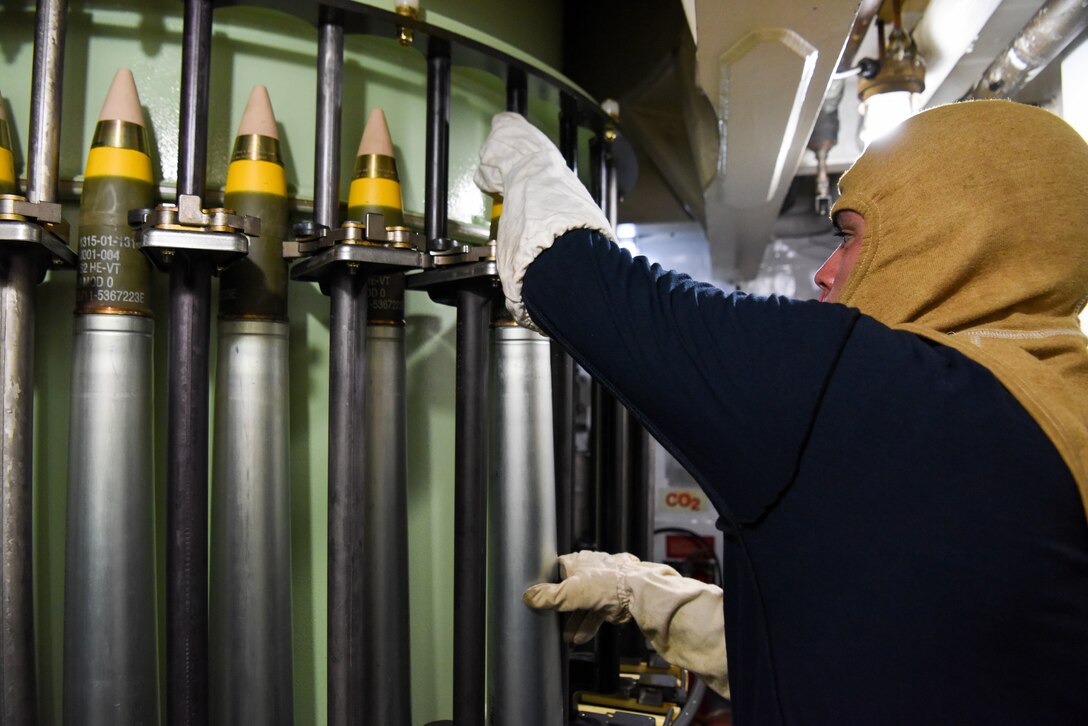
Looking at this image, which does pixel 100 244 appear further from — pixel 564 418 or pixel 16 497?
pixel 564 418

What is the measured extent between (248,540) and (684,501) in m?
2.86

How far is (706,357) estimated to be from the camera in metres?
0.62

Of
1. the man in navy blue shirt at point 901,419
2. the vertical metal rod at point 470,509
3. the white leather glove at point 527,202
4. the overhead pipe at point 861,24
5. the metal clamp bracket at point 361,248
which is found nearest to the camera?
the man in navy blue shirt at point 901,419

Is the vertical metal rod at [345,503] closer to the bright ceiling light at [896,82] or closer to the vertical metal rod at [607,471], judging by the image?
the vertical metal rod at [607,471]

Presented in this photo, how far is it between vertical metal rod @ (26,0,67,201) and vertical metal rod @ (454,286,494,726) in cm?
53

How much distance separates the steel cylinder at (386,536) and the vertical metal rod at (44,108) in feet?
1.42

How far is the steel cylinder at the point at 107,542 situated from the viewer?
87 centimetres

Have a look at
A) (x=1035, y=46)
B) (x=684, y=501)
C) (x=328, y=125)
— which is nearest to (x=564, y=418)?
(x=328, y=125)

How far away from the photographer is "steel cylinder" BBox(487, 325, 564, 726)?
3.62ft

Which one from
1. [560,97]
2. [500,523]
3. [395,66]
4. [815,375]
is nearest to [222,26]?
[395,66]

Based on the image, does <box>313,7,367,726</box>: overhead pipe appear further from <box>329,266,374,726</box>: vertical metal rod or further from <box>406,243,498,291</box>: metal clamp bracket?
<box>406,243,498,291</box>: metal clamp bracket

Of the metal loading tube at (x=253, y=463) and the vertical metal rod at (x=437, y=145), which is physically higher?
the vertical metal rod at (x=437, y=145)

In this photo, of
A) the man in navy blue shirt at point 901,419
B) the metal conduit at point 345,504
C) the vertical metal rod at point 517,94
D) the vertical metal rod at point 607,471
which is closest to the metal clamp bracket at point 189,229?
the metal conduit at point 345,504

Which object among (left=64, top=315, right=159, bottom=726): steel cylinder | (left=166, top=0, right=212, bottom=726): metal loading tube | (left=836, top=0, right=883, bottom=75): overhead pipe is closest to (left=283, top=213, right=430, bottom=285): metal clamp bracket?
(left=166, top=0, right=212, bottom=726): metal loading tube
